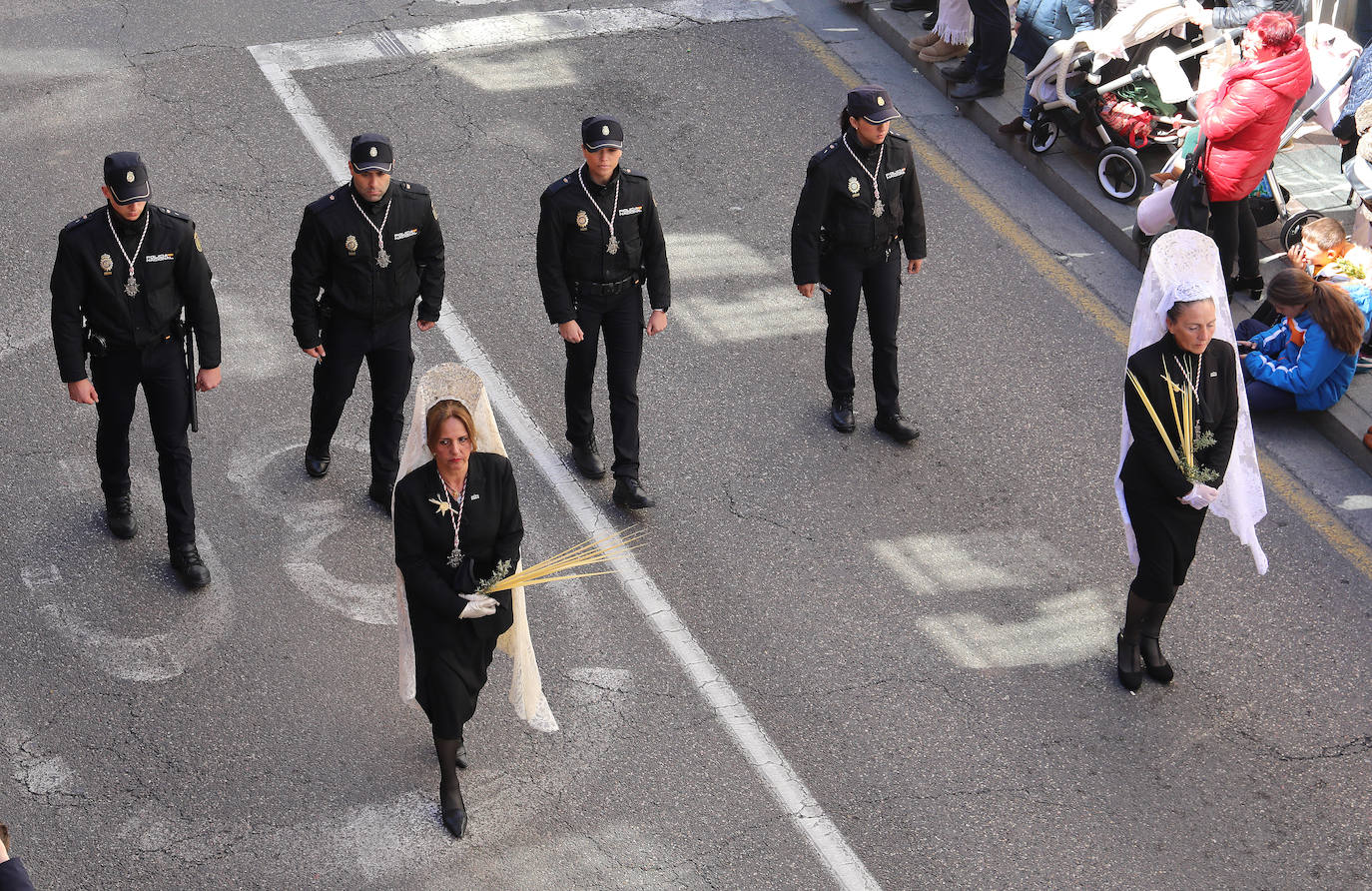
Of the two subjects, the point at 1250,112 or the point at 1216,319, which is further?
the point at 1250,112

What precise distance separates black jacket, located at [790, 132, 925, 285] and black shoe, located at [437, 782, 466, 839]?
3.70 m

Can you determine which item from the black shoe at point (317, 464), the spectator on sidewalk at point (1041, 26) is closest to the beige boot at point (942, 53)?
the spectator on sidewalk at point (1041, 26)

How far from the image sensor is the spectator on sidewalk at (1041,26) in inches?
456

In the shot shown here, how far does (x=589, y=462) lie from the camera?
8.83 metres

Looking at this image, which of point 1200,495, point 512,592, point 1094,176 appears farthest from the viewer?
point 1094,176

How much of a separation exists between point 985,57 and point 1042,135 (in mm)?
1076

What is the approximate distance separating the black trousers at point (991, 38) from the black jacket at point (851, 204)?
162 inches

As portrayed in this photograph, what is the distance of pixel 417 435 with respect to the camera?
6.09 meters

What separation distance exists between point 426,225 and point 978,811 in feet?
13.2

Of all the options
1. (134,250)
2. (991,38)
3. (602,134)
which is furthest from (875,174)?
(991,38)

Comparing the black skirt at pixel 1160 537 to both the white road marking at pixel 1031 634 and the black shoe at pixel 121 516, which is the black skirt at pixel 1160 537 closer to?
the white road marking at pixel 1031 634

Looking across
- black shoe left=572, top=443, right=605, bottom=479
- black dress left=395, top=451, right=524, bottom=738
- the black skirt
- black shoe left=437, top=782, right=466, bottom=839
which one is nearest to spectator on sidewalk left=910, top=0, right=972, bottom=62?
black shoe left=572, top=443, right=605, bottom=479

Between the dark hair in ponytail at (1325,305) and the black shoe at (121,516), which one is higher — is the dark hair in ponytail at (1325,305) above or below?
above

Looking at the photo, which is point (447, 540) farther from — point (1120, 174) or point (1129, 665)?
point (1120, 174)
